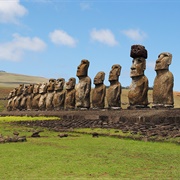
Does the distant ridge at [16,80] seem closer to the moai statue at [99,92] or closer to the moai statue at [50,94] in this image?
the moai statue at [50,94]

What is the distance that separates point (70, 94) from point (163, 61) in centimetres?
1047

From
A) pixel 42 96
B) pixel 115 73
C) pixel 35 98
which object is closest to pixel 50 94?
pixel 42 96

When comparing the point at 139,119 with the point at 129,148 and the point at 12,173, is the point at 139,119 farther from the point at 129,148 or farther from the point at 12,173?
the point at 12,173

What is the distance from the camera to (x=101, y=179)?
17.1ft

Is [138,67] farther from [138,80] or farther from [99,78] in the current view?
[99,78]

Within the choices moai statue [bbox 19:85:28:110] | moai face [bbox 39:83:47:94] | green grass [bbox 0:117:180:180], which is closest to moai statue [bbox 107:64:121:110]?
green grass [bbox 0:117:180:180]

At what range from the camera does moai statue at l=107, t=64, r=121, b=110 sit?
783 inches

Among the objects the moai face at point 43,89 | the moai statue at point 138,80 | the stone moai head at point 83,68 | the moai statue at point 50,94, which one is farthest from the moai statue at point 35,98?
the moai statue at point 138,80

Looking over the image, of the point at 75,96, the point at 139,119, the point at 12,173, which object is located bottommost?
the point at 12,173

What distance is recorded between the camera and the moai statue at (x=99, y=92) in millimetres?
21609

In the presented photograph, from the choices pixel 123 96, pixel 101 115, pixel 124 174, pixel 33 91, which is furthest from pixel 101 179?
pixel 123 96

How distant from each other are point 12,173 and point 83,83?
17973mm

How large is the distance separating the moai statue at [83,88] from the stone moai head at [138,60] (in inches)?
229

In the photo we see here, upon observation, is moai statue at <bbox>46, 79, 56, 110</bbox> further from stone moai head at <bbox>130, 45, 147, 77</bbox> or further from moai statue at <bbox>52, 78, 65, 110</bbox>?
stone moai head at <bbox>130, 45, 147, 77</bbox>
